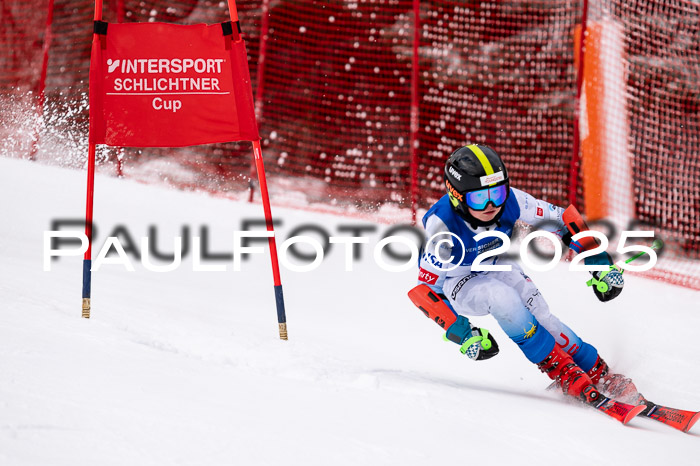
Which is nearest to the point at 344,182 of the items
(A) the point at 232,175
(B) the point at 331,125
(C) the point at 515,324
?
(B) the point at 331,125

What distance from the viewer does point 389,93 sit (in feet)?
38.5

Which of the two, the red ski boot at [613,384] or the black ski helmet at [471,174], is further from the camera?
the red ski boot at [613,384]

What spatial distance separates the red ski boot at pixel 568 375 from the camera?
4051 millimetres

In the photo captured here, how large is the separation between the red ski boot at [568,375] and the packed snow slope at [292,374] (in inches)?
3.5

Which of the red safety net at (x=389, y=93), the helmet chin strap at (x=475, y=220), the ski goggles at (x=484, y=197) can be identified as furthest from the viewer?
the red safety net at (x=389, y=93)

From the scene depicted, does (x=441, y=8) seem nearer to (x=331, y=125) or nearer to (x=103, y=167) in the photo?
(x=331, y=125)

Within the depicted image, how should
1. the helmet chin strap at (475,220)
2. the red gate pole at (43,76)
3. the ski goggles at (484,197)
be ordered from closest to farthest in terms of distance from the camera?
the ski goggles at (484,197) → the helmet chin strap at (475,220) → the red gate pole at (43,76)

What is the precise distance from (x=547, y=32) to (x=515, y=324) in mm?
7930

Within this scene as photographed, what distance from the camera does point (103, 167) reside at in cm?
992

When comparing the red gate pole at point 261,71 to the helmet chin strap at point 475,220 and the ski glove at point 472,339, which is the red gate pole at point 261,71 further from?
the ski glove at point 472,339

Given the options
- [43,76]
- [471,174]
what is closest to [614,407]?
[471,174]

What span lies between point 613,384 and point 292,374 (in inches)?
75.0

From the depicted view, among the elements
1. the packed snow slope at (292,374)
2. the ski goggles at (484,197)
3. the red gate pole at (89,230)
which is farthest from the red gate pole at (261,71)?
the ski goggles at (484,197)

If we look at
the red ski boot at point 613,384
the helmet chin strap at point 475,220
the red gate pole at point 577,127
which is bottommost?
the red ski boot at point 613,384
